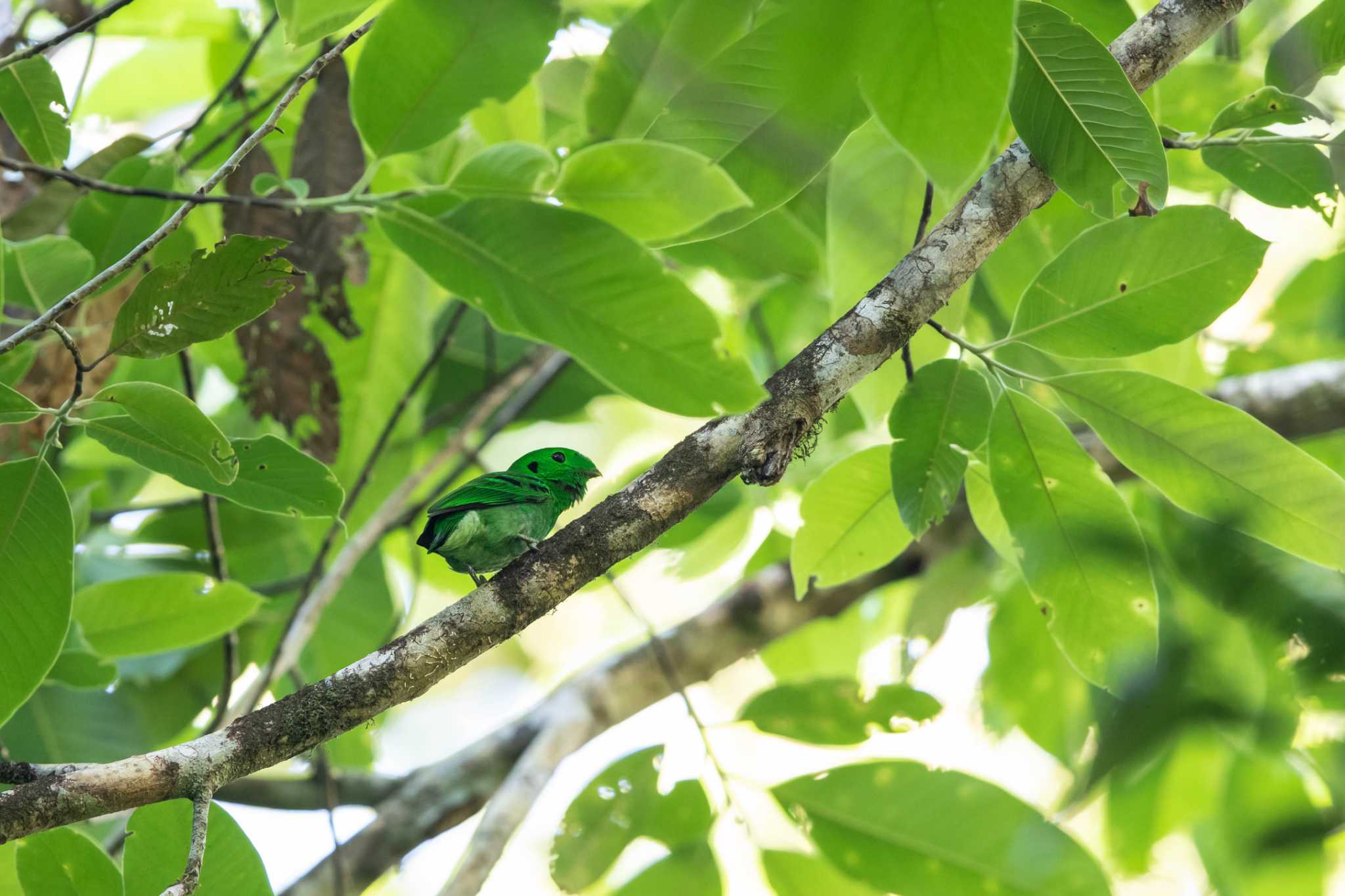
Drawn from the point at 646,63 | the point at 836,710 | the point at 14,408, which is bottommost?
the point at 836,710

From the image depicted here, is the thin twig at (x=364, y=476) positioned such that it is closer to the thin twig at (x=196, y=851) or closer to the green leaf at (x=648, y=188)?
the green leaf at (x=648, y=188)

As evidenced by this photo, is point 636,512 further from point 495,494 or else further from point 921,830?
point 921,830

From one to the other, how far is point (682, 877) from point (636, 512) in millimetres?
1164

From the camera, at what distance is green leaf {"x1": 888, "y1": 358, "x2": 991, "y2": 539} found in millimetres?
1771

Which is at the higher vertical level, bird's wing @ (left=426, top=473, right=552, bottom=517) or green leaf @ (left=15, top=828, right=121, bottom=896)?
bird's wing @ (left=426, top=473, right=552, bottom=517)

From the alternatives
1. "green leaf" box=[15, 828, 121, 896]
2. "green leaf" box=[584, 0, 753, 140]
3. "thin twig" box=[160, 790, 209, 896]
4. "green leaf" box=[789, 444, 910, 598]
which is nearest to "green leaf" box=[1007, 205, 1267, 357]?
"green leaf" box=[789, 444, 910, 598]

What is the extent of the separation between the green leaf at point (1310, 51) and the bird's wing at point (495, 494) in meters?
1.38

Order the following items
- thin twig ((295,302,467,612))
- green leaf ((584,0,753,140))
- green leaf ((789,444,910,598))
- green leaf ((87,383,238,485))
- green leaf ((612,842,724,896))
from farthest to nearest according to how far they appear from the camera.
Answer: thin twig ((295,302,467,612)) → green leaf ((612,842,724,896)) → green leaf ((789,444,910,598)) → green leaf ((584,0,753,140)) → green leaf ((87,383,238,485))

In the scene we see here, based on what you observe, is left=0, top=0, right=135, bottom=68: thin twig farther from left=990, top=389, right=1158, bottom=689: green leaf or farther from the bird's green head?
left=990, top=389, right=1158, bottom=689: green leaf

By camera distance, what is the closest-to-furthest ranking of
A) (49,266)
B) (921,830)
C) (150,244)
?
(150,244)
(49,266)
(921,830)

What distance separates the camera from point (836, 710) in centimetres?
223

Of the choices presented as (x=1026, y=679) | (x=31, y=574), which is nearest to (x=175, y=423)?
(x=31, y=574)

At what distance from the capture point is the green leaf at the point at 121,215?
212 centimetres

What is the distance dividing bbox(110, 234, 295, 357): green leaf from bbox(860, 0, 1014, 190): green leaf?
32.2 inches
